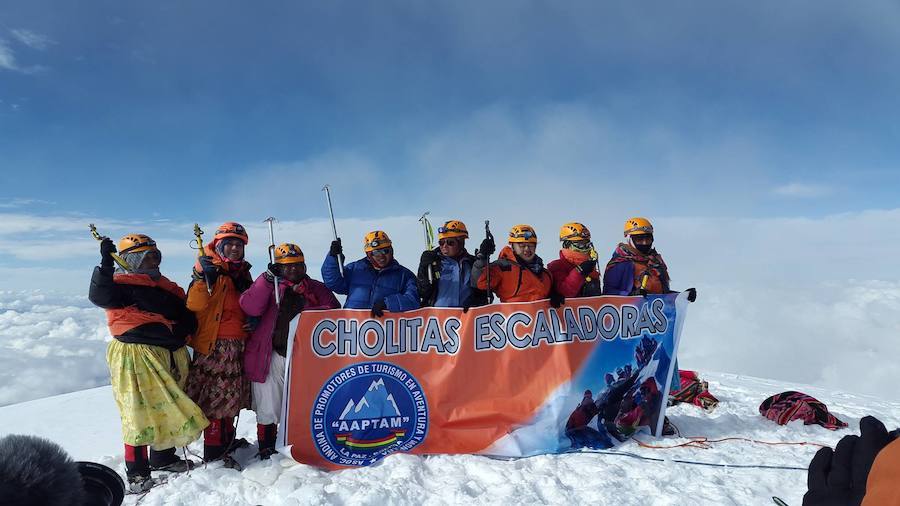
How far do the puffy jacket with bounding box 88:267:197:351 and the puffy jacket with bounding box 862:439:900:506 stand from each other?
4.99 m

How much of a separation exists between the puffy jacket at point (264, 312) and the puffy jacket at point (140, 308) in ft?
2.03

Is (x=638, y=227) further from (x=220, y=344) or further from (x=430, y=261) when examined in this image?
(x=220, y=344)

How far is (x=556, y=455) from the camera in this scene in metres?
5.01

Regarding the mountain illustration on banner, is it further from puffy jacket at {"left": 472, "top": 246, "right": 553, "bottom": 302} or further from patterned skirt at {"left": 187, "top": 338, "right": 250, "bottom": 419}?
puffy jacket at {"left": 472, "top": 246, "right": 553, "bottom": 302}

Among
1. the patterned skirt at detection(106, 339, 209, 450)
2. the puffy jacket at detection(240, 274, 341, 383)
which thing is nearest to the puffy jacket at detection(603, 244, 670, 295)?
the puffy jacket at detection(240, 274, 341, 383)

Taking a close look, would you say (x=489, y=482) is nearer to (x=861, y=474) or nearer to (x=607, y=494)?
(x=607, y=494)

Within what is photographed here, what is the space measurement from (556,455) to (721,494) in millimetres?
1485

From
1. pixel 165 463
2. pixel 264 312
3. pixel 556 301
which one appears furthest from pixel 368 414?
pixel 556 301

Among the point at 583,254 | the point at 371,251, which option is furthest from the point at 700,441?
the point at 371,251

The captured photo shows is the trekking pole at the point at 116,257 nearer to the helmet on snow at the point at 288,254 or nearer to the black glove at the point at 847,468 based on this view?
the helmet on snow at the point at 288,254

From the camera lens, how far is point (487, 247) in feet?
17.4

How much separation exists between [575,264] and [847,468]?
4434 mm

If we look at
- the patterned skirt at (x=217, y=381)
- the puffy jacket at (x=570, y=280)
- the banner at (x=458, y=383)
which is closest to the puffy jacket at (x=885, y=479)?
the banner at (x=458, y=383)

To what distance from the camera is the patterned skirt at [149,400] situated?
4.38m
